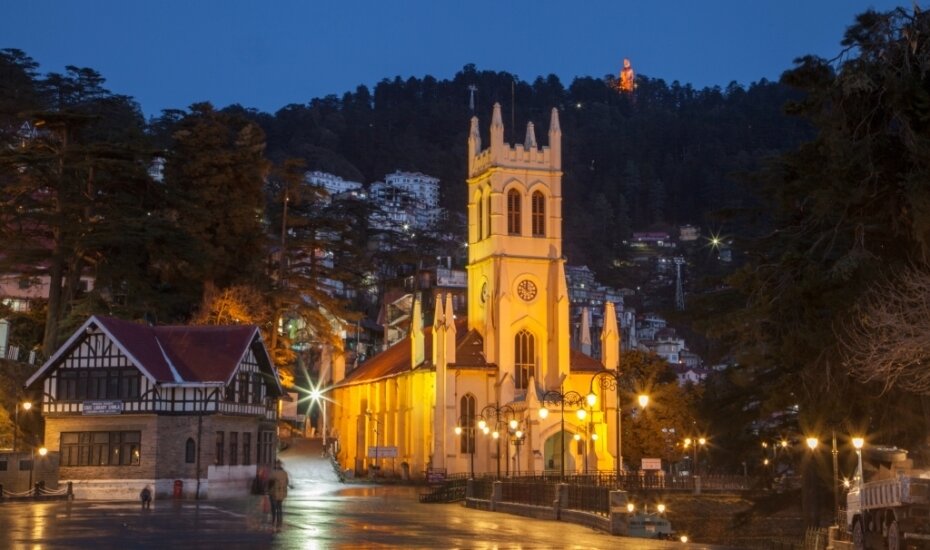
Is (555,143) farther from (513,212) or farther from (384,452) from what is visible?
(384,452)

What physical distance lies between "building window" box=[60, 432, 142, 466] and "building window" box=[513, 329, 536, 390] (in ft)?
106

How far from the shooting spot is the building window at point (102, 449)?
5116cm

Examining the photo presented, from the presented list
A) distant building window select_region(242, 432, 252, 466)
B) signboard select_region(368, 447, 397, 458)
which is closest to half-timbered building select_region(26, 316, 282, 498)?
distant building window select_region(242, 432, 252, 466)

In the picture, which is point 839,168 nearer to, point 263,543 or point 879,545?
point 879,545

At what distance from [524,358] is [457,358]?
451 centimetres

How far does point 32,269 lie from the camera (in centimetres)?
5812

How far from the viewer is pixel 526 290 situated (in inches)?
3167

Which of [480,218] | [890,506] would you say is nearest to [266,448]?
[480,218]

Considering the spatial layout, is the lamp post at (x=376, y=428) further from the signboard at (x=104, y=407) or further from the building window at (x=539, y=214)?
the signboard at (x=104, y=407)

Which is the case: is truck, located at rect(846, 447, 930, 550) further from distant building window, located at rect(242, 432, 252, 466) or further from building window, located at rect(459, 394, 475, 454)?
building window, located at rect(459, 394, 475, 454)

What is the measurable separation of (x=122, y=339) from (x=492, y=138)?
123 ft

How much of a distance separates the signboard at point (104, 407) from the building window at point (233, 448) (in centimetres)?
542

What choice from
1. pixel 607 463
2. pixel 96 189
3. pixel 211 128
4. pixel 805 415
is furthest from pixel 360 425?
pixel 805 415

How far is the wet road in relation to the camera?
77.7 feet
